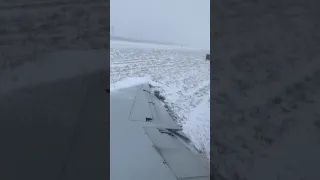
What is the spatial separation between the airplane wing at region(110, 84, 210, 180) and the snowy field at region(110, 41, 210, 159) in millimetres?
439

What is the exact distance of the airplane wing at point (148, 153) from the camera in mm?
2251

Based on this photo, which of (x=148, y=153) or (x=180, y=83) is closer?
(x=148, y=153)

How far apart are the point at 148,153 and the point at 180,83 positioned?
8679mm

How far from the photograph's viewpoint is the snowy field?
5.86 m

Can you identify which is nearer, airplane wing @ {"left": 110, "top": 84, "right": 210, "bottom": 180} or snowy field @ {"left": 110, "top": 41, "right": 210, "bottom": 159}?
airplane wing @ {"left": 110, "top": 84, "right": 210, "bottom": 180}

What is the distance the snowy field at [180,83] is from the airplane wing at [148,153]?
44cm

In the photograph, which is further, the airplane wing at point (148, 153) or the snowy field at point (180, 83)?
the snowy field at point (180, 83)

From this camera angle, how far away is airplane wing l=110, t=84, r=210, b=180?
225 cm

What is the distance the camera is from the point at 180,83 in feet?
37.2

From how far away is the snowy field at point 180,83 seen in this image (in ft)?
19.2
